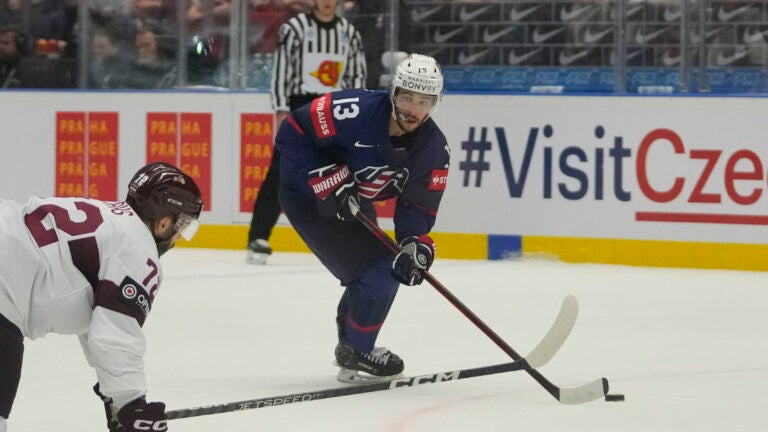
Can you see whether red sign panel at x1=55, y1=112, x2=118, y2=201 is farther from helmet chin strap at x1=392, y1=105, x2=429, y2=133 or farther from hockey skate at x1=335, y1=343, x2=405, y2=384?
helmet chin strap at x1=392, y1=105, x2=429, y2=133

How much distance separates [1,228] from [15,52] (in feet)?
20.8

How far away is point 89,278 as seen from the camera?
286 cm

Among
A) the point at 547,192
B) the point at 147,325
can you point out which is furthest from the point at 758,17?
the point at 147,325

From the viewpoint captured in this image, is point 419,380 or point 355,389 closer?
point 355,389

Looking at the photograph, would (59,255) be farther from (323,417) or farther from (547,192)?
(547,192)

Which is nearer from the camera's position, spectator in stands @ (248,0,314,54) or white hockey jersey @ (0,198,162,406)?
white hockey jersey @ (0,198,162,406)

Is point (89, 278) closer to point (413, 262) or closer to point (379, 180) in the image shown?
point (413, 262)

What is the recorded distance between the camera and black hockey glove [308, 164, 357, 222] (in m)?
4.38

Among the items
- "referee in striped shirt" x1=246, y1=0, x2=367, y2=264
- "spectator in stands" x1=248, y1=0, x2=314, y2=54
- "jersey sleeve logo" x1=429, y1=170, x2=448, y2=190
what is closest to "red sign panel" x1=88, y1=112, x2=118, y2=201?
"spectator in stands" x1=248, y1=0, x2=314, y2=54

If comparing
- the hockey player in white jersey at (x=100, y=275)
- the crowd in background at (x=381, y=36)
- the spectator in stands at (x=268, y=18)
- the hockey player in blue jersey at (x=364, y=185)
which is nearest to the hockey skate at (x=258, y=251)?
the crowd in background at (x=381, y=36)

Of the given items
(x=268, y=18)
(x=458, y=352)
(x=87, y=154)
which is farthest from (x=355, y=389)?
(x=87, y=154)

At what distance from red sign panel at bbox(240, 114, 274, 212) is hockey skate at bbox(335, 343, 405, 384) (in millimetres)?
3754

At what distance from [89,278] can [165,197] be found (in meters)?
0.21

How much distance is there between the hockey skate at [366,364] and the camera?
4449 millimetres
